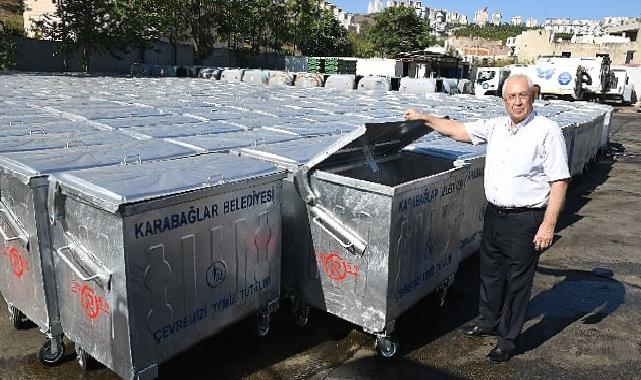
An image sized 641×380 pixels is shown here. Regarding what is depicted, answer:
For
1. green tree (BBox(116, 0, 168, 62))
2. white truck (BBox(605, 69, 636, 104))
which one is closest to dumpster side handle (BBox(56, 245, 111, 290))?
green tree (BBox(116, 0, 168, 62))

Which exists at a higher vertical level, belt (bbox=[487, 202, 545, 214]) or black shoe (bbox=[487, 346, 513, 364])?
belt (bbox=[487, 202, 545, 214])

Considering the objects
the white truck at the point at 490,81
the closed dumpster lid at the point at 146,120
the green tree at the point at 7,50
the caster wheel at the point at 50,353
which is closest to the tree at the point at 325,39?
the white truck at the point at 490,81

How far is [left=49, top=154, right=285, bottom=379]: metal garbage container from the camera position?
2.80 metres

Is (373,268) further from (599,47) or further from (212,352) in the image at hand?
(599,47)

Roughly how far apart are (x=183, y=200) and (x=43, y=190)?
88 cm

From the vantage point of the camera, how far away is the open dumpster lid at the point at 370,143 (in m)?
3.68

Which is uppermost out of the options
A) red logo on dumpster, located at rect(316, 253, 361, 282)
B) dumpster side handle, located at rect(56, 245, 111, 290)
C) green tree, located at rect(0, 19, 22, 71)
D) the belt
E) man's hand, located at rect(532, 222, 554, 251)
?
green tree, located at rect(0, 19, 22, 71)

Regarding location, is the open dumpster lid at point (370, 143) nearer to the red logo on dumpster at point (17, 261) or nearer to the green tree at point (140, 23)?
the red logo on dumpster at point (17, 261)

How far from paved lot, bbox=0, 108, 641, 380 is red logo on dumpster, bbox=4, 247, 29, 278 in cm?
63

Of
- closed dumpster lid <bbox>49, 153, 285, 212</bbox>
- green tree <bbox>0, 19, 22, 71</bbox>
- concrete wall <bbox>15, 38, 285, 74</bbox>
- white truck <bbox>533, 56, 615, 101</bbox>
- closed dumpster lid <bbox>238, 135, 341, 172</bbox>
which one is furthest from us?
white truck <bbox>533, 56, 615, 101</bbox>

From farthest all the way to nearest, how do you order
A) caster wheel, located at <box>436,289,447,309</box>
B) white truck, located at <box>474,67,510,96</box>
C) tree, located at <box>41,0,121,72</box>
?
1. white truck, located at <box>474,67,510,96</box>
2. tree, located at <box>41,0,121,72</box>
3. caster wheel, located at <box>436,289,447,309</box>

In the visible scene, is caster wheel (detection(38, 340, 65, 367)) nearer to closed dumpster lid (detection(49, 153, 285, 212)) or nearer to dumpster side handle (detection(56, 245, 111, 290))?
dumpster side handle (detection(56, 245, 111, 290))

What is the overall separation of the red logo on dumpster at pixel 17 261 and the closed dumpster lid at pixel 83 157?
23.0 inches

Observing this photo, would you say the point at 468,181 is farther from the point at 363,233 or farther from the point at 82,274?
the point at 82,274
